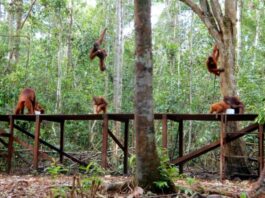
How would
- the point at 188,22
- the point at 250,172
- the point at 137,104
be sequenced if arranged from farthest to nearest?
the point at 188,22 < the point at 250,172 < the point at 137,104

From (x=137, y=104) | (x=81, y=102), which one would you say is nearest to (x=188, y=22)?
(x=81, y=102)

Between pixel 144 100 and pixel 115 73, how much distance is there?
9159 millimetres

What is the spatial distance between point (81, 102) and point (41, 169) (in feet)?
16.9

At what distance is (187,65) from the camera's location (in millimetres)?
18156

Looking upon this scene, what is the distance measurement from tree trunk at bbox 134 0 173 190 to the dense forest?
8109mm

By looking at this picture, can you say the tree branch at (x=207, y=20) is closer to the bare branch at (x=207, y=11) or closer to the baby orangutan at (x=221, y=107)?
the bare branch at (x=207, y=11)

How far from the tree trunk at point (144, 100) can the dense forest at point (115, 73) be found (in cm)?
811

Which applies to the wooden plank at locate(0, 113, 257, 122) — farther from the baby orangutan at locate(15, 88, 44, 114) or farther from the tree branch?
the tree branch

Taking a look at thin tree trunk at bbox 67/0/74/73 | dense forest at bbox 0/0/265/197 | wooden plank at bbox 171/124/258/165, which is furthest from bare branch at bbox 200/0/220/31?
thin tree trunk at bbox 67/0/74/73

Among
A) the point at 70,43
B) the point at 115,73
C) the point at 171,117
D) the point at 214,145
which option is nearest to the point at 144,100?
the point at 214,145

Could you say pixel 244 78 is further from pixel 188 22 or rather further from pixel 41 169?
pixel 188 22

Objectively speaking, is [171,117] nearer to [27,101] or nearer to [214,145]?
[214,145]

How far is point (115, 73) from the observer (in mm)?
15016

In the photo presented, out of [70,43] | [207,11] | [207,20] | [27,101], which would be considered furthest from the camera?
[70,43]
